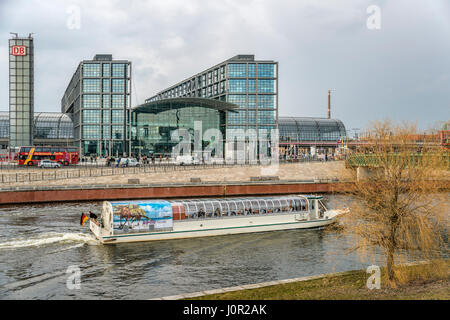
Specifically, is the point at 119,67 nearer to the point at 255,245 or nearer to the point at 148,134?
the point at 148,134

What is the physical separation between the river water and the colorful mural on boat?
1.29m

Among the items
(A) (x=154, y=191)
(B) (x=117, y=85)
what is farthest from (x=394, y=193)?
(B) (x=117, y=85)

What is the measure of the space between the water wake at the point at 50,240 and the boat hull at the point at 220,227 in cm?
78

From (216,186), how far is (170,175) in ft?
32.6

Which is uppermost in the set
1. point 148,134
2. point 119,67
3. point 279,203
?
point 119,67

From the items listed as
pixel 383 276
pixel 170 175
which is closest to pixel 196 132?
pixel 170 175

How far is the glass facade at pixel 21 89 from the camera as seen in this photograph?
91375mm

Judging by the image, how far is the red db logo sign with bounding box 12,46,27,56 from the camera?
91.0 meters

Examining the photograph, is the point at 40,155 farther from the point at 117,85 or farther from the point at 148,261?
the point at 148,261

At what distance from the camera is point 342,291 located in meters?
16.6

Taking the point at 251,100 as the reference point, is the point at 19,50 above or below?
above

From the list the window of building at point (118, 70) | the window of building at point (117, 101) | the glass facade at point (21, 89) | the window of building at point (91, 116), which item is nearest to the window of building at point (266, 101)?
the window of building at point (117, 101)

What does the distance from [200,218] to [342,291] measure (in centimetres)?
2019
